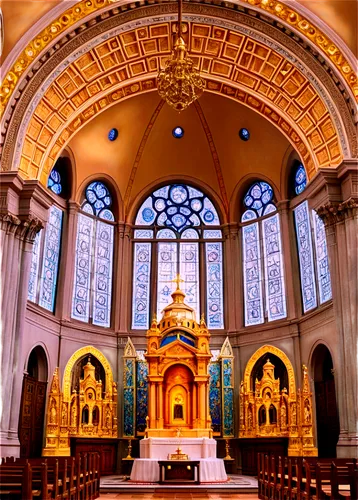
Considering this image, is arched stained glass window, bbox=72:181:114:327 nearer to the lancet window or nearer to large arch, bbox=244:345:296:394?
the lancet window

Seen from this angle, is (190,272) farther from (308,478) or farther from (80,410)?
(308,478)

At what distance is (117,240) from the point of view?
71.8ft

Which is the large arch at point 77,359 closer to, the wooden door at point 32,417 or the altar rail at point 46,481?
the wooden door at point 32,417

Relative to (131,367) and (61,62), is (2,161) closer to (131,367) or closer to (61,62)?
(61,62)

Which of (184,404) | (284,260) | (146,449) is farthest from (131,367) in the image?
(284,260)

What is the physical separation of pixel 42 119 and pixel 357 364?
33.2 feet

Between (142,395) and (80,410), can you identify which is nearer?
(80,410)

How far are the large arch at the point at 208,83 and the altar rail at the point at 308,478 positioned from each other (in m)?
7.71

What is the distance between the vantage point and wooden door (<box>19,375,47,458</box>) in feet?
54.2

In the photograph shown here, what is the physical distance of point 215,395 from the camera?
19.6m

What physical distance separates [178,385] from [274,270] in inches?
213

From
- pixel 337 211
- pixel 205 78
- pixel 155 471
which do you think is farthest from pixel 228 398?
pixel 205 78

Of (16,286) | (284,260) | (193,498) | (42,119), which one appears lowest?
(193,498)

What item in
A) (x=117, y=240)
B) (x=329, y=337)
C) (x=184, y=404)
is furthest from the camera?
(x=117, y=240)
